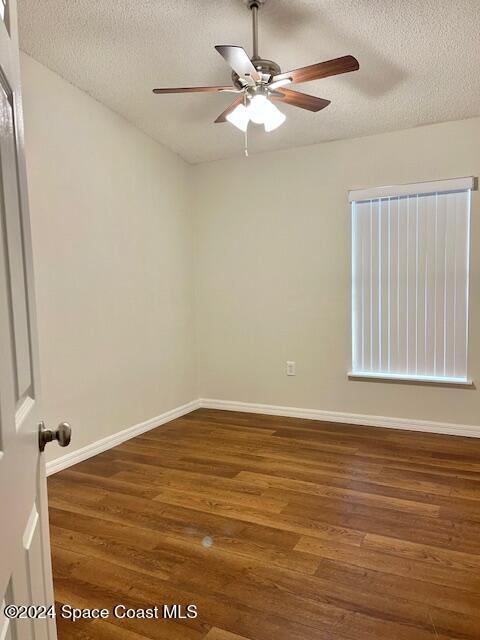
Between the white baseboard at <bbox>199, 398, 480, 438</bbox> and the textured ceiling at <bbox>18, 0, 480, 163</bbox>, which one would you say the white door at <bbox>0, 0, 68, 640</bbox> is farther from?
the white baseboard at <bbox>199, 398, 480, 438</bbox>

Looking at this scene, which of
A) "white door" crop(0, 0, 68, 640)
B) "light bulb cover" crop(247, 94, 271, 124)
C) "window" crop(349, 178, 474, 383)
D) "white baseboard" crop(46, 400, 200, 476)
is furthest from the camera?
"window" crop(349, 178, 474, 383)

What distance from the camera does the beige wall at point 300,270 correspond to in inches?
141

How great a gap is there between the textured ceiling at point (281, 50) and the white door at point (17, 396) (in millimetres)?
1799

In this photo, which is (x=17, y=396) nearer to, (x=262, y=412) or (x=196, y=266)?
(x=262, y=412)

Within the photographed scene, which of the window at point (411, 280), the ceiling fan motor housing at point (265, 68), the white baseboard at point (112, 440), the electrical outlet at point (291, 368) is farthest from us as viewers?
the electrical outlet at point (291, 368)

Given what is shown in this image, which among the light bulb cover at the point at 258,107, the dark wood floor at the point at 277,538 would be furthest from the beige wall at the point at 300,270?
the light bulb cover at the point at 258,107

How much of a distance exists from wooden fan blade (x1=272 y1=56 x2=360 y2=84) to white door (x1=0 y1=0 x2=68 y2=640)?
5.07ft

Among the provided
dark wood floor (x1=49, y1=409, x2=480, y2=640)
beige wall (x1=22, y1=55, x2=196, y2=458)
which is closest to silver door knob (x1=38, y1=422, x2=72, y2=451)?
dark wood floor (x1=49, y1=409, x2=480, y2=640)

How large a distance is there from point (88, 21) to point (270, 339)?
280 centimetres

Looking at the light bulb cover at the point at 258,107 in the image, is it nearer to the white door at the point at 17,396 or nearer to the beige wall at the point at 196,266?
the beige wall at the point at 196,266

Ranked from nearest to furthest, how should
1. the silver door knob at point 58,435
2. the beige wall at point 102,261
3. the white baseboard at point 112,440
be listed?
the silver door knob at point 58,435 < the beige wall at point 102,261 < the white baseboard at point 112,440

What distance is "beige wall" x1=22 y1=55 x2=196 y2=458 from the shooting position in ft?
9.52

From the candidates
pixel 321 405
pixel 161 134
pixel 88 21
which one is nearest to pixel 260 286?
pixel 321 405

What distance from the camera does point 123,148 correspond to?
3586 mm
